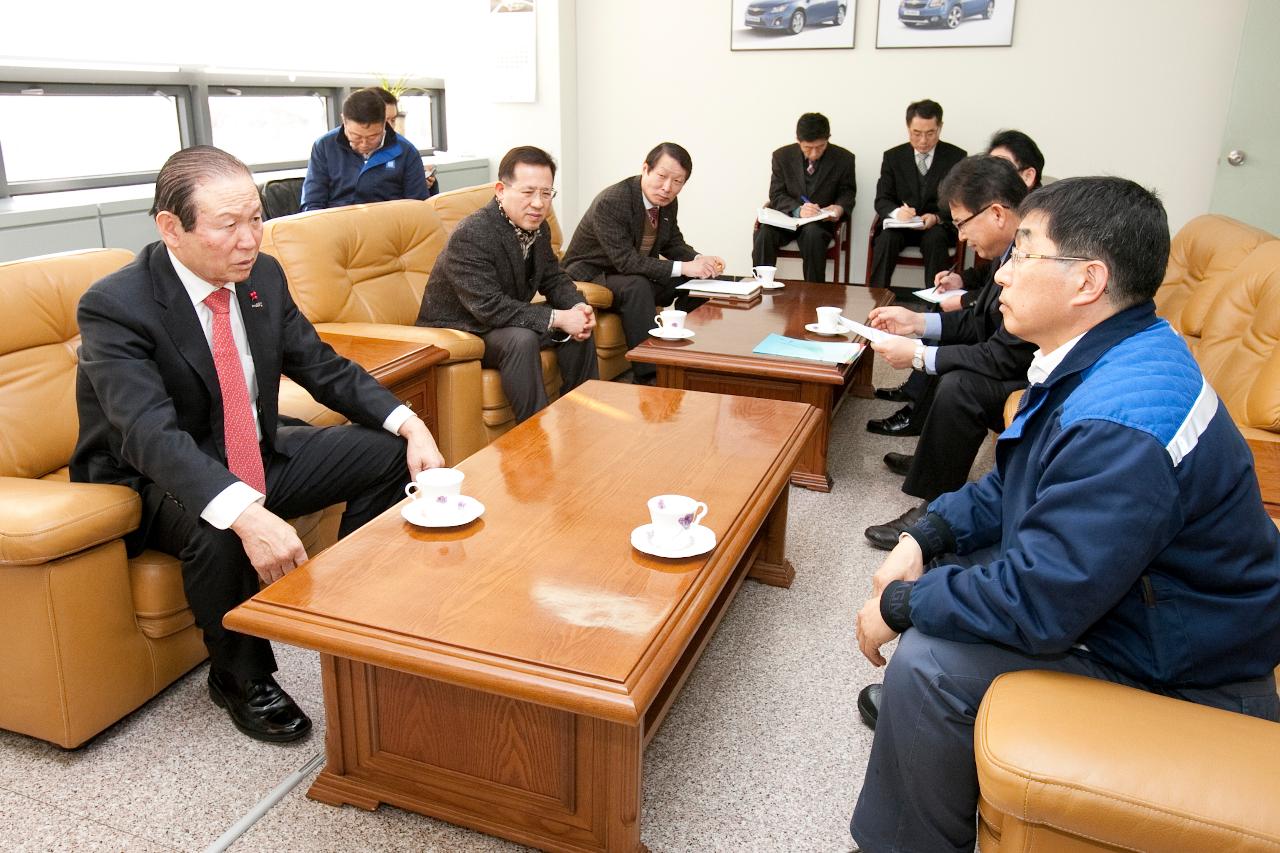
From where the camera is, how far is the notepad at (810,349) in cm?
294

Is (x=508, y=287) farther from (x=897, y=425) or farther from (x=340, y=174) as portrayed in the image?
(x=897, y=425)

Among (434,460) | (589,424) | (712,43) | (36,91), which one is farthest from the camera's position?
(712,43)

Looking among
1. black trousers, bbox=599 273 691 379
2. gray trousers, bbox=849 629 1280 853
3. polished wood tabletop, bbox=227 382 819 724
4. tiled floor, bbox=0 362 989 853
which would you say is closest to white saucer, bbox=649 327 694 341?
black trousers, bbox=599 273 691 379

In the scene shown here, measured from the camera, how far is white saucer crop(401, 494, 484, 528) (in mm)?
1724

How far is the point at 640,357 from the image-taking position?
10.1 ft

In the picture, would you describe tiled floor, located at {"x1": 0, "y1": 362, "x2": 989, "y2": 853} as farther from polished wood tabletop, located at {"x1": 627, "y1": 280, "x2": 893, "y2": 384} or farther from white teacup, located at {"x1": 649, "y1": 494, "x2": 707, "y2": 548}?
polished wood tabletop, located at {"x1": 627, "y1": 280, "x2": 893, "y2": 384}

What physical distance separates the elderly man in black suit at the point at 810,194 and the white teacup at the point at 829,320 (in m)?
2.19

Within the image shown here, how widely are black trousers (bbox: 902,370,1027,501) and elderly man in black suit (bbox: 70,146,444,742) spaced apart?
1704 millimetres

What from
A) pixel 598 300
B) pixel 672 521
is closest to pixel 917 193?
pixel 598 300

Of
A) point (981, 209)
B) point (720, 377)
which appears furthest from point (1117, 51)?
point (720, 377)

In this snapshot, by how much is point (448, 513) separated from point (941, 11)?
4726 millimetres

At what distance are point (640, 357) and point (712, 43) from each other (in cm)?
347

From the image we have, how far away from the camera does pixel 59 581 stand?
1695 millimetres

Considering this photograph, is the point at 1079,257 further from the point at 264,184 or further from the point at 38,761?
the point at 264,184
